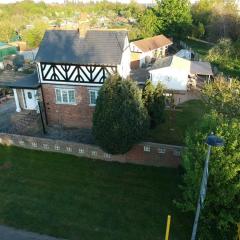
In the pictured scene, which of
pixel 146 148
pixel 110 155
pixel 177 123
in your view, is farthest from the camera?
pixel 177 123

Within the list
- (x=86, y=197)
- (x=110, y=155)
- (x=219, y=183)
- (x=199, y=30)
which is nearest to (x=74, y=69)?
(x=110, y=155)

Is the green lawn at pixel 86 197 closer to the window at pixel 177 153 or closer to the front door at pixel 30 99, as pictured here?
the window at pixel 177 153

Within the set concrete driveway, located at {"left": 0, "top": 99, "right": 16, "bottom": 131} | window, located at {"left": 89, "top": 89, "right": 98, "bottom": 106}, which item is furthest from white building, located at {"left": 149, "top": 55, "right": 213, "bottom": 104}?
concrete driveway, located at {"left": 0, "top": 99, "right": 16, "bottom": 131}

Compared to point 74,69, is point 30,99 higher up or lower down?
lower down

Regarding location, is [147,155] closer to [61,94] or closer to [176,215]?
[176,215]

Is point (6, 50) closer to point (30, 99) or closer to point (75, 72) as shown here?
point (30, 99)
